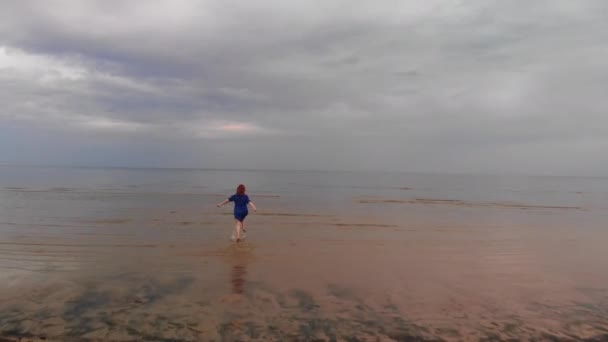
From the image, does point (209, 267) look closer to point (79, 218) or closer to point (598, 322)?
point (598, 322)

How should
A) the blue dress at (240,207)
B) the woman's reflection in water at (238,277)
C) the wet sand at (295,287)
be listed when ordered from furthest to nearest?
the blue dress at (240,207)
the woman's reflection in water at (238,277)
the wet sand at (295,287)


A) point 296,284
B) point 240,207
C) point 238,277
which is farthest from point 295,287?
point 240,207

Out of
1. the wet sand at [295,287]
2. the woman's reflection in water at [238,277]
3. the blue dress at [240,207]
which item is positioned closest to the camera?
the wet sand at [295,287]

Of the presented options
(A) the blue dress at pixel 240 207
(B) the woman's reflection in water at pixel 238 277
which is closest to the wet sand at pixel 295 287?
(B) the woman's reflection in water at pixel 238 277

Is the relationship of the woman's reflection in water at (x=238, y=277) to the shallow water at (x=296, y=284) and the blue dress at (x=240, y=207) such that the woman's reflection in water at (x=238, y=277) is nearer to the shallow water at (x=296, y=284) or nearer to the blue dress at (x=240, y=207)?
the shallow water at (x=296, y=284)

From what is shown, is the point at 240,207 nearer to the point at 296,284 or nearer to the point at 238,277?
the point at 238,277

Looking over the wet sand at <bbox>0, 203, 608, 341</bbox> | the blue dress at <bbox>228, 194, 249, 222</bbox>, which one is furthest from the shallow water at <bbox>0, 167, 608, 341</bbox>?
the blue dress at <bbox>228, 194, 249, 222</bbox>

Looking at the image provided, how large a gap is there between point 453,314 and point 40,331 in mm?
6670

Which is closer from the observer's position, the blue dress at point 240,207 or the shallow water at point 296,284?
the shallow water at point 296,284

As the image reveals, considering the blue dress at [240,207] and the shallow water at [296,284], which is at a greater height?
the blue dress at [240,207]

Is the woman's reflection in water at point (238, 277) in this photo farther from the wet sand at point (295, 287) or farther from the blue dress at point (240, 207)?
the blue dress at point (240, 207)

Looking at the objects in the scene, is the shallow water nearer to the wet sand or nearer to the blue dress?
the wet sand

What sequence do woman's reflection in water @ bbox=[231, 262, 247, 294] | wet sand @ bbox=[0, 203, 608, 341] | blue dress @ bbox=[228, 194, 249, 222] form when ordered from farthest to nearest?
blue dress @ bbox=[228, 194, 249, 222], woman's reflection in water @ bbox=[231, 262, 247, 294], wet sand @ bbox=[0, 203, 608, 341]

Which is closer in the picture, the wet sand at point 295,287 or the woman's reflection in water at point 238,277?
the wet sand at point 295,287
